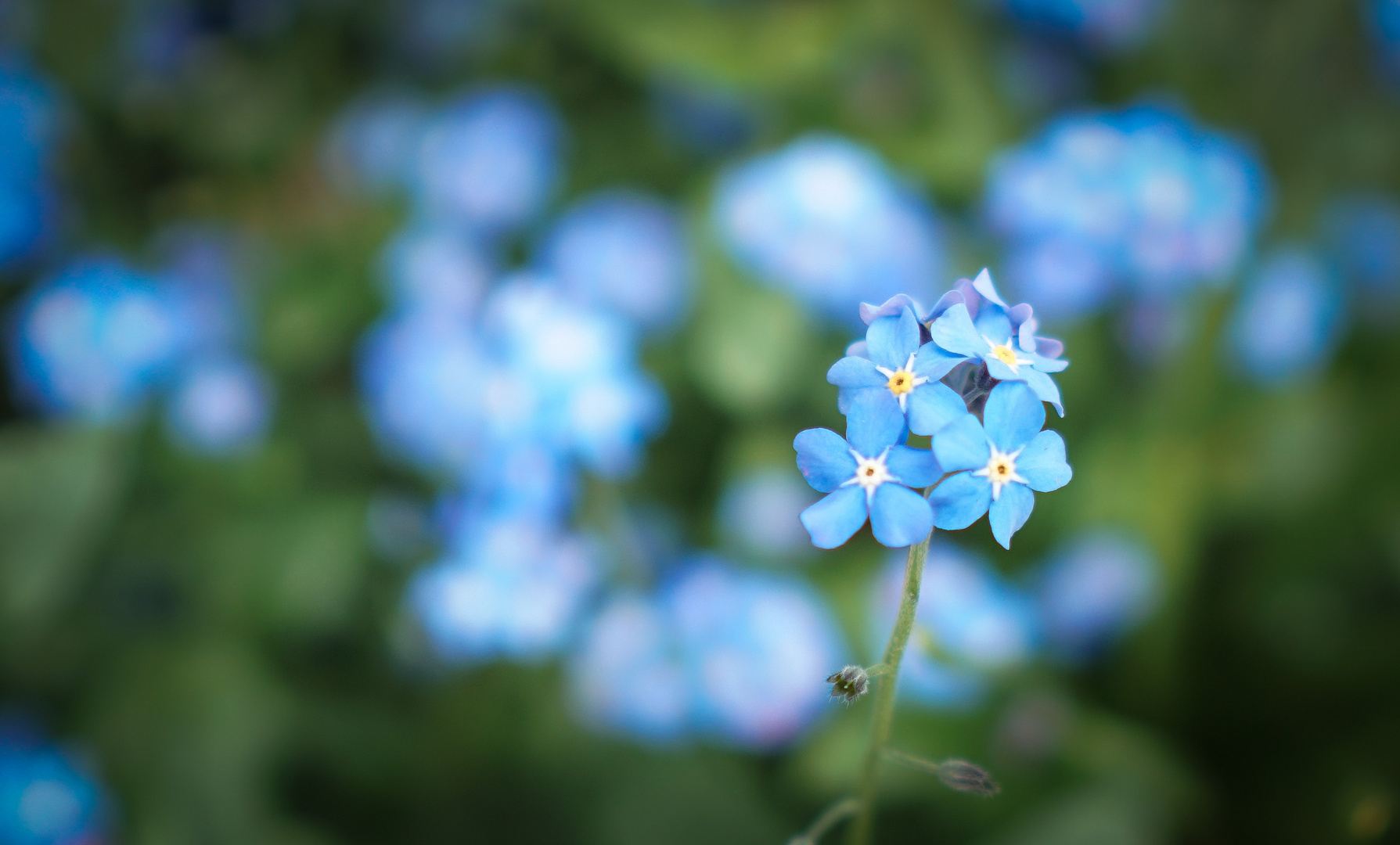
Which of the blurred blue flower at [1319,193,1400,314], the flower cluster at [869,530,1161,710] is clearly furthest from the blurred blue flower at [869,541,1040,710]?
the blurred blue flower at [1319,193,1400,314]

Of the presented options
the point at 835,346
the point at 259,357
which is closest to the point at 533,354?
→ the point at 835,346

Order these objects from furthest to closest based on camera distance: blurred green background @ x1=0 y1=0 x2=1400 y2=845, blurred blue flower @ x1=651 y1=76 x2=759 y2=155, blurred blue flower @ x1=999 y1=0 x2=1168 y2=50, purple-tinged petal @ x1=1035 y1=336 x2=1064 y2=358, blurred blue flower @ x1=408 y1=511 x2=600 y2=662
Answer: blurred blue flower @ x1=651 y1=76 x2=759 y2=155 < blurred blue flower @ x1=999 y1=0 x2=1168 y2=50 < blurred green background @ x1=0 y1=0 x2=1400 y2=845 < blurred blue flower @ x1=408 y1=511 x2=600 y2=662 < purple-tinged petal @ x1=1035 y1=336 x2=1064 y2=358

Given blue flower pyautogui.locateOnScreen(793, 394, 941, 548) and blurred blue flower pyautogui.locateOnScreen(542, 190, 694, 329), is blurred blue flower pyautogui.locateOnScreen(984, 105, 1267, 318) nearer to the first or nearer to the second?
blurred blue flower pyautogui.locateOnScreen(542, 190, 694, 329)

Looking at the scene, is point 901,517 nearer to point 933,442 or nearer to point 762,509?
point 933,442

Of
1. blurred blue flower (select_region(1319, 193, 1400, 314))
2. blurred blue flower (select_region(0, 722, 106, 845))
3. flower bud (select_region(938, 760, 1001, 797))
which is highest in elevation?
blurred blue flower (select_region(1319, 193, 1400, 314))

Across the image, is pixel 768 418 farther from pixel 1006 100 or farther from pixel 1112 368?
pixel 1006 100

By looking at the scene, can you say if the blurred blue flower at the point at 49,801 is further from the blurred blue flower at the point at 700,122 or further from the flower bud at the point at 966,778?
the blurred blue flower at the point at 700,122

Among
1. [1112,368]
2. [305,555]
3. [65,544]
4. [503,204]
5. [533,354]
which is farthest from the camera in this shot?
[503,204]
